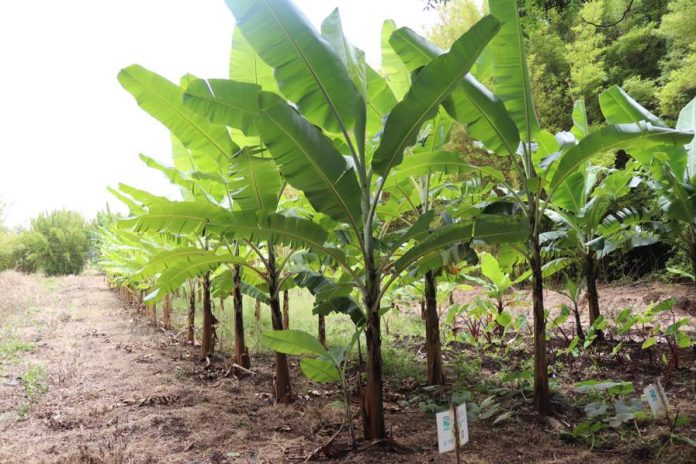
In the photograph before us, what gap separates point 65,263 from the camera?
27875 mm

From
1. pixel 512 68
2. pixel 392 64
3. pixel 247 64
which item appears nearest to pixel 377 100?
pixel 392 64

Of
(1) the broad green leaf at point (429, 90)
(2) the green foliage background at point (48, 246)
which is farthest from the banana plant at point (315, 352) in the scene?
(2) the green foliage background at point (48, 246)

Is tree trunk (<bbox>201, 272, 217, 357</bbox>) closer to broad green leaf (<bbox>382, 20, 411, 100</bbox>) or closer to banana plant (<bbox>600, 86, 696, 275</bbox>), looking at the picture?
broad green leaf (<bbox>382, 20, 411, 100</bbox>)

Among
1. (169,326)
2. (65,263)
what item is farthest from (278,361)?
(65,263)

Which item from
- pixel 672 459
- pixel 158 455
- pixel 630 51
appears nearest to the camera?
pixel 672 459

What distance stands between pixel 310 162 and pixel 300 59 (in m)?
0.57

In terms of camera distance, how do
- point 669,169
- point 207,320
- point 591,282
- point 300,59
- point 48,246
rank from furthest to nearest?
point 48,246 < point 207,320 < point 591,282 < point 669,169 < point 300,59

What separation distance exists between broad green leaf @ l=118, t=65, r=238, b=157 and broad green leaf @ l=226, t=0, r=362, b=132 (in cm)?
104

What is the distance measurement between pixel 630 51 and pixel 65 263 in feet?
101

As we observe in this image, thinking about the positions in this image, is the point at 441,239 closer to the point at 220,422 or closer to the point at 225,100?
the point at 225,100

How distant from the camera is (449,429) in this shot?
1925 mm

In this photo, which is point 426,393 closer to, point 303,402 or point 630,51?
point 303,402

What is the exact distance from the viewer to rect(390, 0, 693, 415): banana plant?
8.73 ft

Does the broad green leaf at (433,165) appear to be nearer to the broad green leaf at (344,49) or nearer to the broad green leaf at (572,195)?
the broad green leaf at (344,49)
